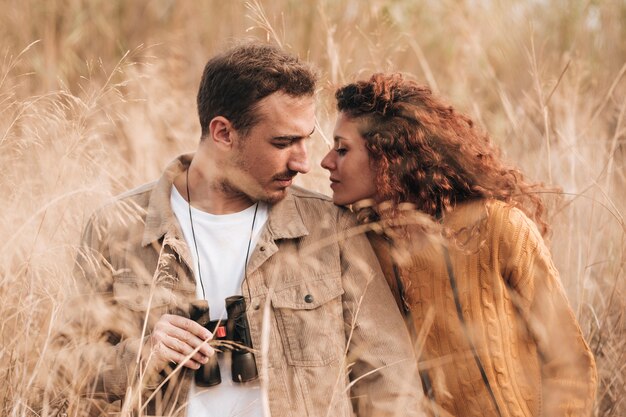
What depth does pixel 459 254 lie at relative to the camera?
89.0 inches

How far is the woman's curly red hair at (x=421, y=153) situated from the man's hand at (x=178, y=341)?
2.66 ft

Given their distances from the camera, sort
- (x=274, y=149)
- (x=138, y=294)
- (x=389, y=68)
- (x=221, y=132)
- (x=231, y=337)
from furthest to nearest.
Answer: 1. (x=389, y=68)
2. (x=221, y=132)
3. (x=274, y=149)
4. (x=138, y=294)
5. (x=231, y=337)

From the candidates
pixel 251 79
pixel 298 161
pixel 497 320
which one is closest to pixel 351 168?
pixel 298 161

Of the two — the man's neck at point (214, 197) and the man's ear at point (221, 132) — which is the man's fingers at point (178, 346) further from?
the man's ear at point (221, 132)

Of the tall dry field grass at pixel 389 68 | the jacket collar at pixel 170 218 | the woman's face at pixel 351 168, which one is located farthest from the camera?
the tall dry field grass at pixel 389 68

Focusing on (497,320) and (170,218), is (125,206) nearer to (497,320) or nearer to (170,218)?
(170,218)

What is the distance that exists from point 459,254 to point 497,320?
0.78ft

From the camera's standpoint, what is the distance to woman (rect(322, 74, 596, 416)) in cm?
219

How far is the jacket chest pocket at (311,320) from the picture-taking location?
224cm

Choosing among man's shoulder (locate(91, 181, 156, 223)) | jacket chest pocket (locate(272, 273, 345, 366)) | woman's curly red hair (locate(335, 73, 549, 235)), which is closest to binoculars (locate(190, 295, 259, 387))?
jacket chest pocket (locate(272, 273, 345, 366))

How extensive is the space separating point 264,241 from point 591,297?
148 cm

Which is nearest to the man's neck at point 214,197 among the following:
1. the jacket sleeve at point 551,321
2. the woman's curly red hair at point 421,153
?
the woman's curly red hair at point 421,153

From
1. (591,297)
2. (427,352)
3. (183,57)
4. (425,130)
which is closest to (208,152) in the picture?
(425,130)

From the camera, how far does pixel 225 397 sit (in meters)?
2.17
